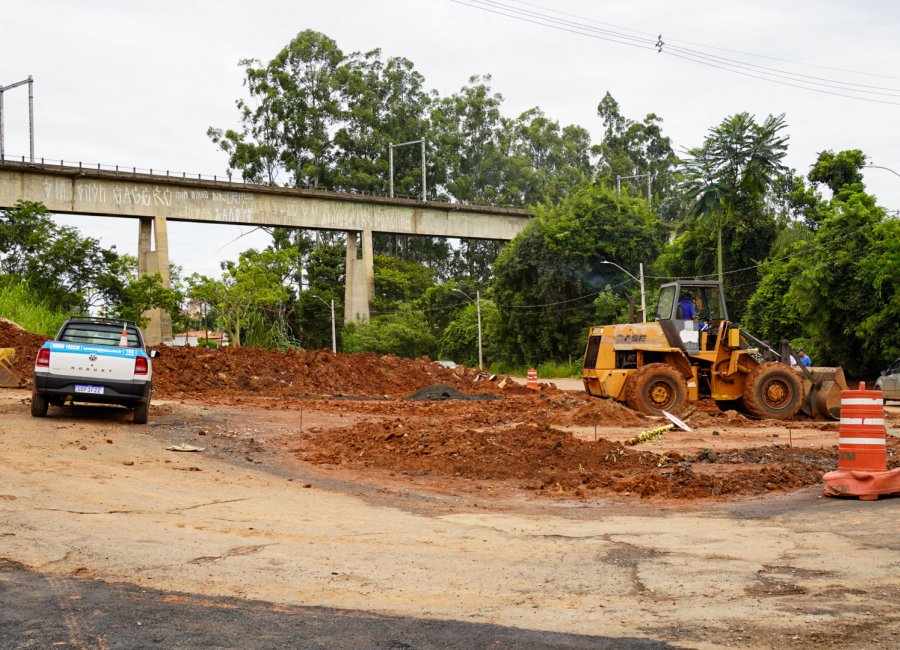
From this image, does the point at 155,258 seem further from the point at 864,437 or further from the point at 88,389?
the point at 864,437

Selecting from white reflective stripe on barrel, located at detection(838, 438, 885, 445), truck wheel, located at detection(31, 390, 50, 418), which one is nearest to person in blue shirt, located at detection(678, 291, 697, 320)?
white reflective stripe on barrel, located at detection(838, 438, 885, 445)

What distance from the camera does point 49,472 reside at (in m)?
11.8

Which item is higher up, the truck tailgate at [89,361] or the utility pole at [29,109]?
the utility pole at [29,109]

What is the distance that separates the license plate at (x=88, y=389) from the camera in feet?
55.0

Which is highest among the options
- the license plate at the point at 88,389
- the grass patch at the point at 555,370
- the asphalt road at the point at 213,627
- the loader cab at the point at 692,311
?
the loader cab at the point at 692,311

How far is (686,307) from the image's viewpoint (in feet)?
76.2

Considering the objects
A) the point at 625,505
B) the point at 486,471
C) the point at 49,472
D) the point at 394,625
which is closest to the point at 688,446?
the point at 486,471

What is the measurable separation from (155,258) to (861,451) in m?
49.7

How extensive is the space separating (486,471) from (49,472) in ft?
19.4

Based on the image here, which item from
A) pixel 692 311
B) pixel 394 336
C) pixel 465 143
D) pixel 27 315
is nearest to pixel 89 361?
pixel 692 311

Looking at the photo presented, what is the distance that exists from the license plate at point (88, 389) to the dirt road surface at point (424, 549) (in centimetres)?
102

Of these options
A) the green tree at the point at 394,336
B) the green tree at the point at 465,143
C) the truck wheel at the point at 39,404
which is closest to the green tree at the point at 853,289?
the truck wheel at the point at 39,404

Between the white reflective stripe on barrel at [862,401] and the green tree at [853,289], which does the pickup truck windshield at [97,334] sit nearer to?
the white reflective stripe on barrel at [862,401]

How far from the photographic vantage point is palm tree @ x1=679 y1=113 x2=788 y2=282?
170ft
